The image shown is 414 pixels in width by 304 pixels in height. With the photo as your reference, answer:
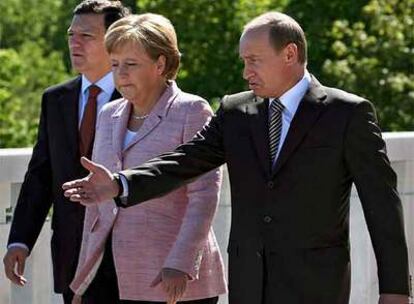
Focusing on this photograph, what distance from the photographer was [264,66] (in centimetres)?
537

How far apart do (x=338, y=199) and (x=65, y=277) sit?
1443mm

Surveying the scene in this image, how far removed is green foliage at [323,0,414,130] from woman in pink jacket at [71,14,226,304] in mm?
13898

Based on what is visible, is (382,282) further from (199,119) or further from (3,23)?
(3,23)

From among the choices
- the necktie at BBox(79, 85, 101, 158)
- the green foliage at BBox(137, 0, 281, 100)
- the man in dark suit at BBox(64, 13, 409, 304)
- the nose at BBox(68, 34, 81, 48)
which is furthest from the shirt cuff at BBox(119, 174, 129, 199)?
the green foliage at BBox(137, 0, 281, 100)

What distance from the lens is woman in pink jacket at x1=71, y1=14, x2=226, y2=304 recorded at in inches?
228

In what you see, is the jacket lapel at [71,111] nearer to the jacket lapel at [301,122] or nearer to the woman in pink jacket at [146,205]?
the woman in pink jacket at [146,205]

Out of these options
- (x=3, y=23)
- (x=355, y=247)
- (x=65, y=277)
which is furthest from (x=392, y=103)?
(x=3, y=23)

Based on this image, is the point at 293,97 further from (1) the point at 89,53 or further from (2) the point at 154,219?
(1) the point at 89,53

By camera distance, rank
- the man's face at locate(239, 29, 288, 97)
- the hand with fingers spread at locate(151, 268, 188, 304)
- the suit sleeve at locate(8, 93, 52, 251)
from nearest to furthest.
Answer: the man's face at locate(239, 29, 288, 97)
the hand with fingers spread at locate(151, 268, 188, 304)
the suit sleeve at locate(8, 93, 52, 251)

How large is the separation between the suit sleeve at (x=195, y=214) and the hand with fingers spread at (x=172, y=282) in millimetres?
21

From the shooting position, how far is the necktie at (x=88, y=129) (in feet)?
20.6

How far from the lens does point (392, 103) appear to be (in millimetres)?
20188

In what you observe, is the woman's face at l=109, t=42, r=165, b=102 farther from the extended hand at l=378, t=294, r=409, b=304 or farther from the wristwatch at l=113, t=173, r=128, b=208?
the extended hand at l=378, t=294, r=409, b=304

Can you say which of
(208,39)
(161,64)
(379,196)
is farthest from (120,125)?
(208,39)
